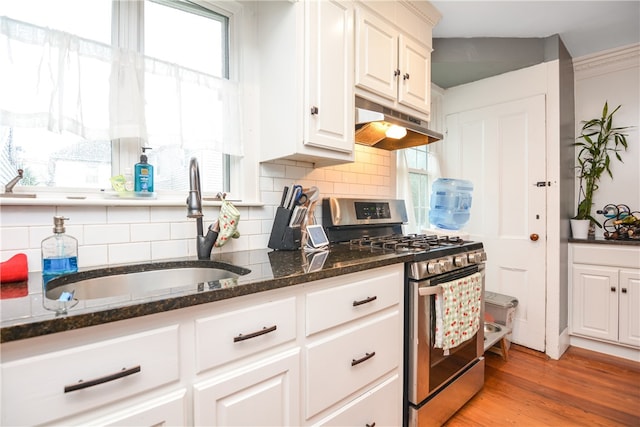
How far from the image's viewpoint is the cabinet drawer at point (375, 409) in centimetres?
124

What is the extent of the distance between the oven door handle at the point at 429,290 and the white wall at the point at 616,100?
7.70 feet

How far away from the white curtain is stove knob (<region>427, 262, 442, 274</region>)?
1108 millimetres

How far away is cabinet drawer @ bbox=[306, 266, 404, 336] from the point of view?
3.75 feet

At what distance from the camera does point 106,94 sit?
4.28 ft

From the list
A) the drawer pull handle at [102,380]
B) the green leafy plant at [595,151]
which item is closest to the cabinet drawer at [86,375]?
the drawer pull handle at [102,380]

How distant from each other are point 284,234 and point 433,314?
0.84 meters

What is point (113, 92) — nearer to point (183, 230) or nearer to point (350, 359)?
point (183, 230)

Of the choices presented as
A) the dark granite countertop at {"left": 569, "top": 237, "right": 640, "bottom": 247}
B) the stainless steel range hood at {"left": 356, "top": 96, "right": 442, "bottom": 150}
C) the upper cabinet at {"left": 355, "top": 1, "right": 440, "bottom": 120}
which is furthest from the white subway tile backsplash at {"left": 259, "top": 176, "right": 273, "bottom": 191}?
the dark granite countertop at {"left": 569, "top": 237, "right": 640, "bottom": 247}

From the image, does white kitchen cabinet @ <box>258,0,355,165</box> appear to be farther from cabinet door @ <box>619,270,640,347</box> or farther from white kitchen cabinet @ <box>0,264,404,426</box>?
cabinet door @ <box>619,270,640,347</box>

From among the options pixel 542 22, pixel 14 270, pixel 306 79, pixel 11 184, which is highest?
pixel 542 22

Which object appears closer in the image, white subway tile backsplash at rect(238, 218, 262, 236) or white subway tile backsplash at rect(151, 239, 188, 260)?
white subway tile backsplash at rect(151, 239, 188, 260)

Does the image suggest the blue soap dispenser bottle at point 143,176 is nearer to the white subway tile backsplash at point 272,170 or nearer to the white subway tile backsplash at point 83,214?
the white subway tile backsplash at point 83,214

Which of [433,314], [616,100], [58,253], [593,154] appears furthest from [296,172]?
[616,100]

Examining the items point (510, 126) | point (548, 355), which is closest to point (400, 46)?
point (510, 126)
